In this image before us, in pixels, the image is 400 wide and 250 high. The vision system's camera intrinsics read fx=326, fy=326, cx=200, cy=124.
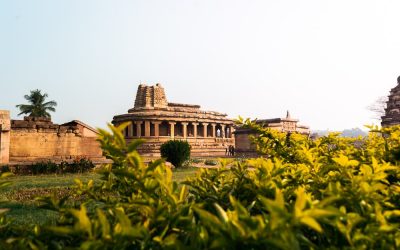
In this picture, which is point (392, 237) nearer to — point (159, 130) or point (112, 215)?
point (112, 215)

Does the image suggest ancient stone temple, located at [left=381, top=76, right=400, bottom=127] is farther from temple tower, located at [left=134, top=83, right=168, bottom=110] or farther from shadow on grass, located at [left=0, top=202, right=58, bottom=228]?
shadow on grass, located at [left=0, top=202, right=58, bottom=228]

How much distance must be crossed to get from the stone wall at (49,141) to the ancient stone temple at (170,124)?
17.7m

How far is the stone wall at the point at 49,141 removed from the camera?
16891 mm

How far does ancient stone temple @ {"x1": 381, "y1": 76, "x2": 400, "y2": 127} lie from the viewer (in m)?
31.2

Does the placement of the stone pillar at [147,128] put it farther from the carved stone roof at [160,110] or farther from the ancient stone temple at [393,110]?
the ancient stone temple at [393,110]

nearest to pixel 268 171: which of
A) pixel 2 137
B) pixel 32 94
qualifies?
pixel 2 137

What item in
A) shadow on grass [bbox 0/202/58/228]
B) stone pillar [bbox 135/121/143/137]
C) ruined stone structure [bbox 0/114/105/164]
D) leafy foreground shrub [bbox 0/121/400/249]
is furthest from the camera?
stone pillar [bbox 135/121/143/137]

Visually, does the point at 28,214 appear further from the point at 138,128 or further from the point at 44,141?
the point at 138,128

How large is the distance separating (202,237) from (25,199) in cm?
906

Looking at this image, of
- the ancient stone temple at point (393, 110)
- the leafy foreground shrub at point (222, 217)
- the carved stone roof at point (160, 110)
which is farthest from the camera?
the carved stone roof at point (160, 110)

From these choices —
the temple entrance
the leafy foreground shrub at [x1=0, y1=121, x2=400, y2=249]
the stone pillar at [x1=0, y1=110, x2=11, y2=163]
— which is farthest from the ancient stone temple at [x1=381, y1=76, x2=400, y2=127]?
the leafy foreground shrub at [x1=0, y1=121, x2=400, y2=249]

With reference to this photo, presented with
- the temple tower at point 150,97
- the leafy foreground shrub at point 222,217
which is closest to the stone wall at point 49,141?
the leafy foreground shrub at point 222,217

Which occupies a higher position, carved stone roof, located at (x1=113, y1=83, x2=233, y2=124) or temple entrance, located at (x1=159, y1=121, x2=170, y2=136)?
carved stone roof, located at (x1=113, y1=83, x2=233, y2=124)

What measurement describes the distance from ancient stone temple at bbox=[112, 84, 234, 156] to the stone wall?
58.1ft
